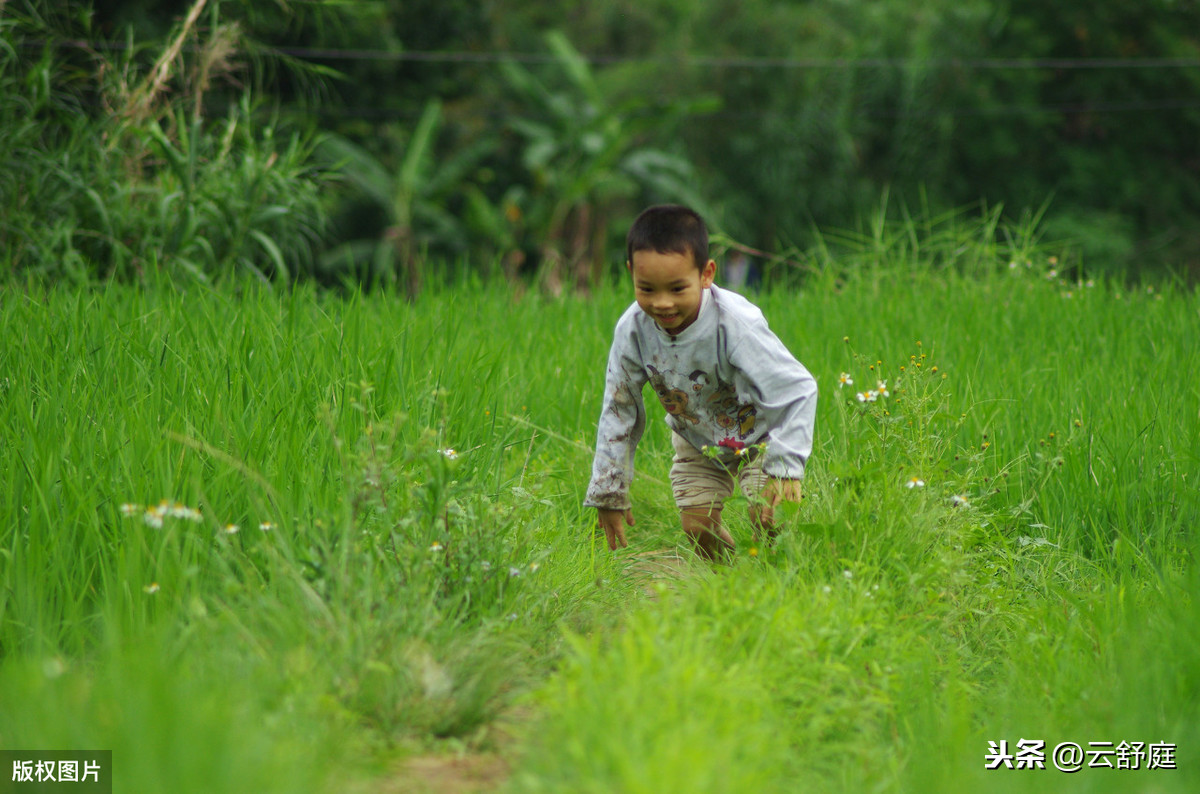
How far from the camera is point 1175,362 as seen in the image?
16.1 feet

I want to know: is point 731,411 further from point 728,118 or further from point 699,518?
point 728,118

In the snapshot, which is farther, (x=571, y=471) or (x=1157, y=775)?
(x=571, y=471)

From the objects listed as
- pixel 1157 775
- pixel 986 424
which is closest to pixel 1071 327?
pixel 986 424

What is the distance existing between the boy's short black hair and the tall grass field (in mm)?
751

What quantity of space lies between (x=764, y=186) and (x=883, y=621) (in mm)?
23042

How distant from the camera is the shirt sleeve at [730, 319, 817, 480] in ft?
10.2

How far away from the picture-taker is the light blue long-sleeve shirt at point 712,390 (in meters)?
3.17

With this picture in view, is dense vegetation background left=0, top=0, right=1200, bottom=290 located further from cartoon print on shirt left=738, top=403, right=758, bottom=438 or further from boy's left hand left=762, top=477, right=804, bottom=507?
boy's left hand left=762, top=477, right=804, bottom=507

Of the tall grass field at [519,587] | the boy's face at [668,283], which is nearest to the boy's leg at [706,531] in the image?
the tall grass field at [519,587]

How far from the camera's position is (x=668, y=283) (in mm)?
3078

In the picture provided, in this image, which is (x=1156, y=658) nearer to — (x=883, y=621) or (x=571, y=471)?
(x=883, y=621)

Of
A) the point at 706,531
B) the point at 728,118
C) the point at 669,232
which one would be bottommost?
the point at 706,531

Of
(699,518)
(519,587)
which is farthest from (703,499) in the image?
(519,587)

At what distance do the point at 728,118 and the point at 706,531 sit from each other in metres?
22.9
